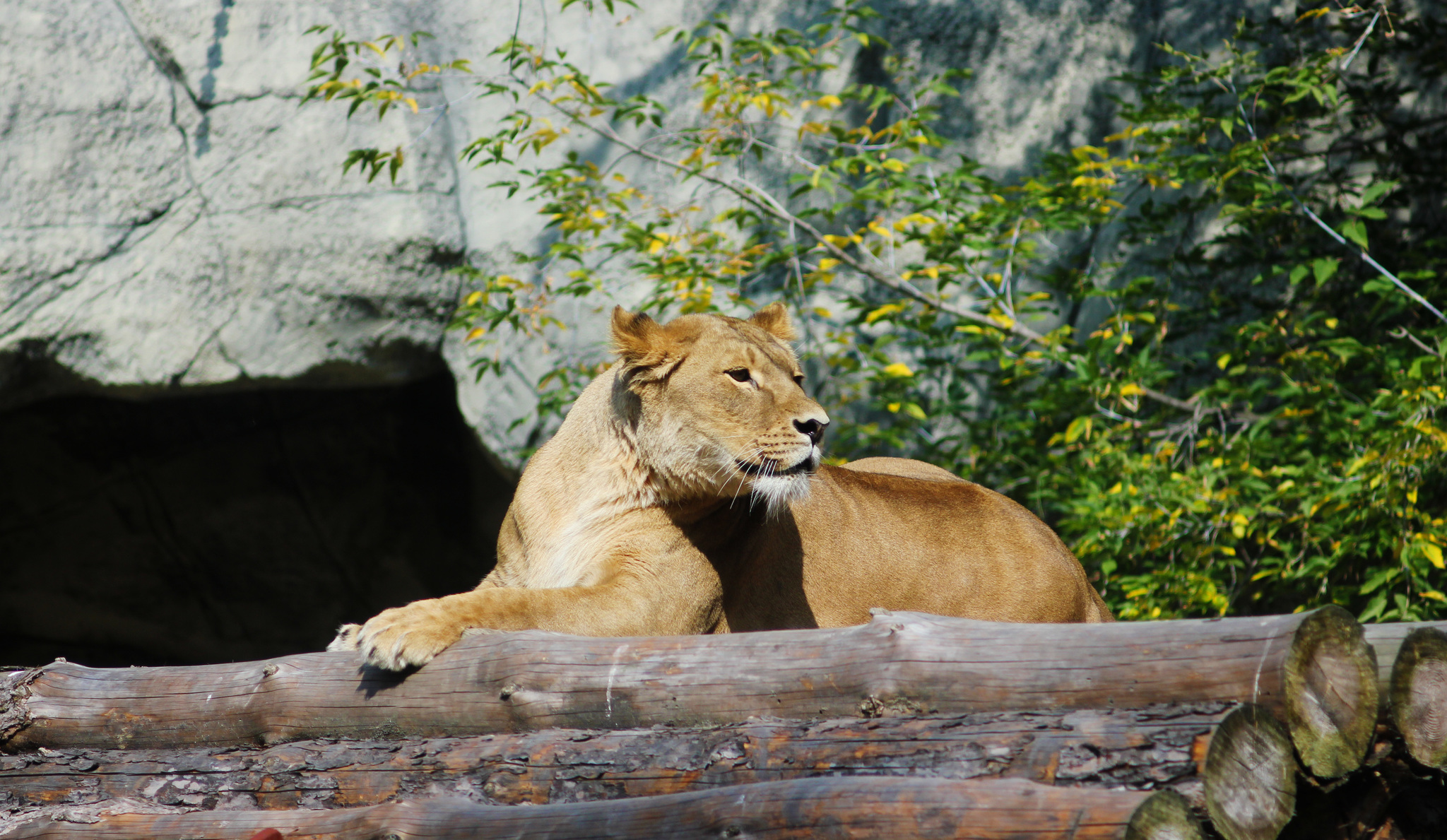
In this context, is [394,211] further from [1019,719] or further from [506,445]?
[1019,719]

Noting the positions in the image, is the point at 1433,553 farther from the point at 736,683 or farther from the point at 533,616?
the point at 533,616

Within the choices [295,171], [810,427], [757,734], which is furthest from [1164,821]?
[295,171]

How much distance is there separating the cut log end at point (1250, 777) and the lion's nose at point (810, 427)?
1.62 meters

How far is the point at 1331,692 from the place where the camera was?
198 cm

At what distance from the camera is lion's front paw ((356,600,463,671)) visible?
263 cm

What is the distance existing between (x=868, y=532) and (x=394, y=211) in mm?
3874

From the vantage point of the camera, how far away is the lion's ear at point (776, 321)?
4.05m

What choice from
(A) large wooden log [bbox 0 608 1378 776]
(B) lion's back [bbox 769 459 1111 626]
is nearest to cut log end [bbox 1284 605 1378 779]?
(A) large wooden log [bbox 0 608 1378 776]

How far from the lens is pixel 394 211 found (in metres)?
6.61

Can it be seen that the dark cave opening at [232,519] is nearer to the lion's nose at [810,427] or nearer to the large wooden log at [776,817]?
the lion's nose at [810,427]

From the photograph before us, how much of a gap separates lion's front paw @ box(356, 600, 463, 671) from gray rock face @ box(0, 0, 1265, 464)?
3.74 meters

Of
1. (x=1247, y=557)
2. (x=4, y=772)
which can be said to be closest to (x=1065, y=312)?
(x=1247, y=557)

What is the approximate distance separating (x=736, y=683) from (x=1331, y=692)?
3.56 ft

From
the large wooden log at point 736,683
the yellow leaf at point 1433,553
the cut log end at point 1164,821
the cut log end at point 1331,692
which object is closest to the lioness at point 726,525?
the large wooden log at point 736,683
